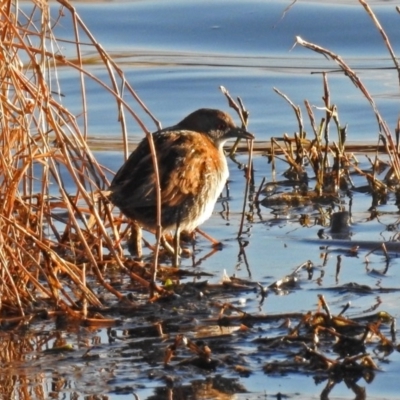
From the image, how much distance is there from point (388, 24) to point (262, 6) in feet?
5.77

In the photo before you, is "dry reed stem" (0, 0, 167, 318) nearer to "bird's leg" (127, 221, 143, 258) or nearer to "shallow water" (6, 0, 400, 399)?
"shallow water" (6, 0, 400, 399)

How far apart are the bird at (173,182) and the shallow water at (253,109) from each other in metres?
0.27

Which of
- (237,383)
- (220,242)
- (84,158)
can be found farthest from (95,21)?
(237,383)

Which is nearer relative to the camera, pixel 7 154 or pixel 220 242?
pixel 7 154

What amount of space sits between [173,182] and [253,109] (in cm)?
463

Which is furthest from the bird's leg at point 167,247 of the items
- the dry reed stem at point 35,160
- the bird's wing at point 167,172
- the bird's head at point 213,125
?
the bird's head at point 213,125

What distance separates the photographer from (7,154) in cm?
591

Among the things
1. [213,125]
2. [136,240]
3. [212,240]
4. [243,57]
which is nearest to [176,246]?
[136,240]

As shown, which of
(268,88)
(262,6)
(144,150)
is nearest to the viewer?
(144,150)

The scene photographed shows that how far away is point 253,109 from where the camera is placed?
11750mm

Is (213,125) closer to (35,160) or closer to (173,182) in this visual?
(173,182)

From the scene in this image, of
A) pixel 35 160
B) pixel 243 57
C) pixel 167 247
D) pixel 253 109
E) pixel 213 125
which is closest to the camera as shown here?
pixel 35 160

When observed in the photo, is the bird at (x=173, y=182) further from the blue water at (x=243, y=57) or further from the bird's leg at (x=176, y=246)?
the blue water at (x=243, y=57)

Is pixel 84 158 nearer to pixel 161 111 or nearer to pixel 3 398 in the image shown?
pixel 3 398
